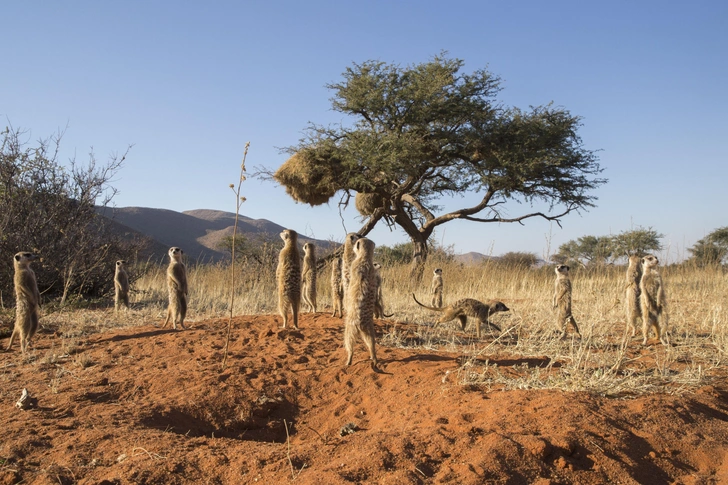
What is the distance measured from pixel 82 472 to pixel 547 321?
5.76m

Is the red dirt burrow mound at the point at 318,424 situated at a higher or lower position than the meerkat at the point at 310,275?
lower

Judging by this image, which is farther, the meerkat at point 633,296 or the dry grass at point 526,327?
the meerkat at point 633,296

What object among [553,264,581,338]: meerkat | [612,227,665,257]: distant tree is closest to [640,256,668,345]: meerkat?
[553,264,581,338]: meerkat

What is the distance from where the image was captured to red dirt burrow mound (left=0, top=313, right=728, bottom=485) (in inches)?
101

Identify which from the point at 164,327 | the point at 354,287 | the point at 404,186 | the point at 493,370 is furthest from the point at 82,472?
the point at 404,186

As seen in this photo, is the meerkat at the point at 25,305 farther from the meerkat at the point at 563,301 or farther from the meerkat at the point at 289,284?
the meerkat at the point at 563,301

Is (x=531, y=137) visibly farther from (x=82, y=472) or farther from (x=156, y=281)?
(x=82, y=472)

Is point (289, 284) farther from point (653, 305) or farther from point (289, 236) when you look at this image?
point (653, 305)

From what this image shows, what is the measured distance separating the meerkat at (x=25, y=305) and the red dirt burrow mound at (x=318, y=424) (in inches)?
12.7

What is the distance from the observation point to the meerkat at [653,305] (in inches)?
252

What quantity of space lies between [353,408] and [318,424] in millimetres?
285

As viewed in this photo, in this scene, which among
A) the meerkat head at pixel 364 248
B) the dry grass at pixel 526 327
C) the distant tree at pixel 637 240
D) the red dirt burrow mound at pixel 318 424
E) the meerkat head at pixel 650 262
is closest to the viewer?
the red dirt burrow mound at pixel 318 424

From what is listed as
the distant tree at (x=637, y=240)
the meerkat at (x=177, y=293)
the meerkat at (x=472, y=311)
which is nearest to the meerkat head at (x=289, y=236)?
the meerkat at (x=177, y=293)

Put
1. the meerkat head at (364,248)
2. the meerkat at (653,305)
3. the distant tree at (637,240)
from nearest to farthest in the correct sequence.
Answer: the meerkat head at (364,248), the meerkat at (653,305), the distant tree at (637,240)
